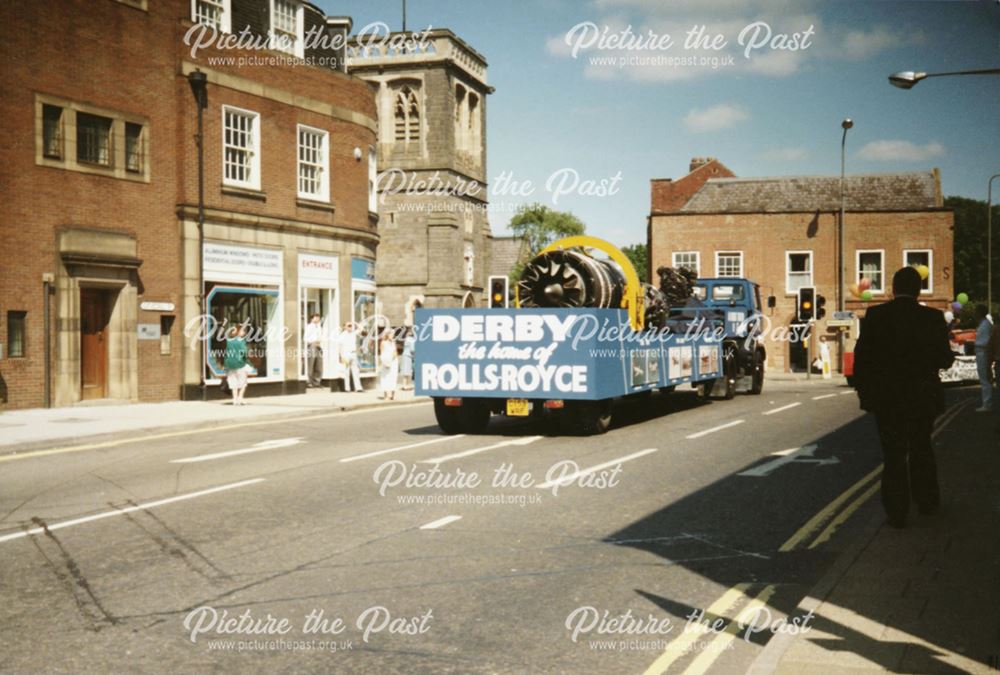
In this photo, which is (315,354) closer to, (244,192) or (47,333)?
(244,192)

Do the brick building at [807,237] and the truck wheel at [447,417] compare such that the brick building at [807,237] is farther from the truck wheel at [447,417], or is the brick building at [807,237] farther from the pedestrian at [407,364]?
the truck wheel at [447,417]

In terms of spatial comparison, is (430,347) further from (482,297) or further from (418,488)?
(482,297)

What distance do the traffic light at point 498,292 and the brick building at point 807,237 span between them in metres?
32.4

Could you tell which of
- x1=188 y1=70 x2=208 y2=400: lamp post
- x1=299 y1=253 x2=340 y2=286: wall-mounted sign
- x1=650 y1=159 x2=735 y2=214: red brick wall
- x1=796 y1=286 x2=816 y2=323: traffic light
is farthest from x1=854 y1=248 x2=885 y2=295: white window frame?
x1=188 y1=70 x2=208 y2=400: lamp post

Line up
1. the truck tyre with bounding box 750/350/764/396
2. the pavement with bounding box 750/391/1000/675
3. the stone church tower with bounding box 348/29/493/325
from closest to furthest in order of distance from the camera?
the pavement with bounding box 750/391/1000/675, the truck tyre with bounding box 750/350/764/396, the stone church tower with bounding box 348/29/493/325

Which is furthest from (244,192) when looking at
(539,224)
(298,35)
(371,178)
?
(539,224)

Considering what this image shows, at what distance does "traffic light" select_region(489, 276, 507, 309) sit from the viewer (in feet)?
55.7

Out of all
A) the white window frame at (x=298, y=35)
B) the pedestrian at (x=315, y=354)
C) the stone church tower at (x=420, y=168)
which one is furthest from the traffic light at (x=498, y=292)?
the stone church tower at (x=420, y=168)

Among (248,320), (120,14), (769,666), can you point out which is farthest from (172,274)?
(769,666)

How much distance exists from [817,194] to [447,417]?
130ft

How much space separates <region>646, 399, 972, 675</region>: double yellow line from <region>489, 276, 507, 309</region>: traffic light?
8.50 m

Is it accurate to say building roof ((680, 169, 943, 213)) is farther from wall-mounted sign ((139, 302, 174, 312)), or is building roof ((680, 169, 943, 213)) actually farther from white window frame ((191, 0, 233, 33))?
wall-mounted sign ((139, 302, 174, 312))

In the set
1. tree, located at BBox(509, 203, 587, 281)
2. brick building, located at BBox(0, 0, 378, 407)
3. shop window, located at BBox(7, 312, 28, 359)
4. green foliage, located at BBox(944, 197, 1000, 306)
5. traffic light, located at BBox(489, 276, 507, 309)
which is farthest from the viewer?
tree, located at BBox(509, 203, 587, 281)

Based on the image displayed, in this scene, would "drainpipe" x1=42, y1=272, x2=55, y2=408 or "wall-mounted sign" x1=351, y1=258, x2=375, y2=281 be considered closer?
"drainpipe" x1=42, y1=272, x2=55, y2=408
